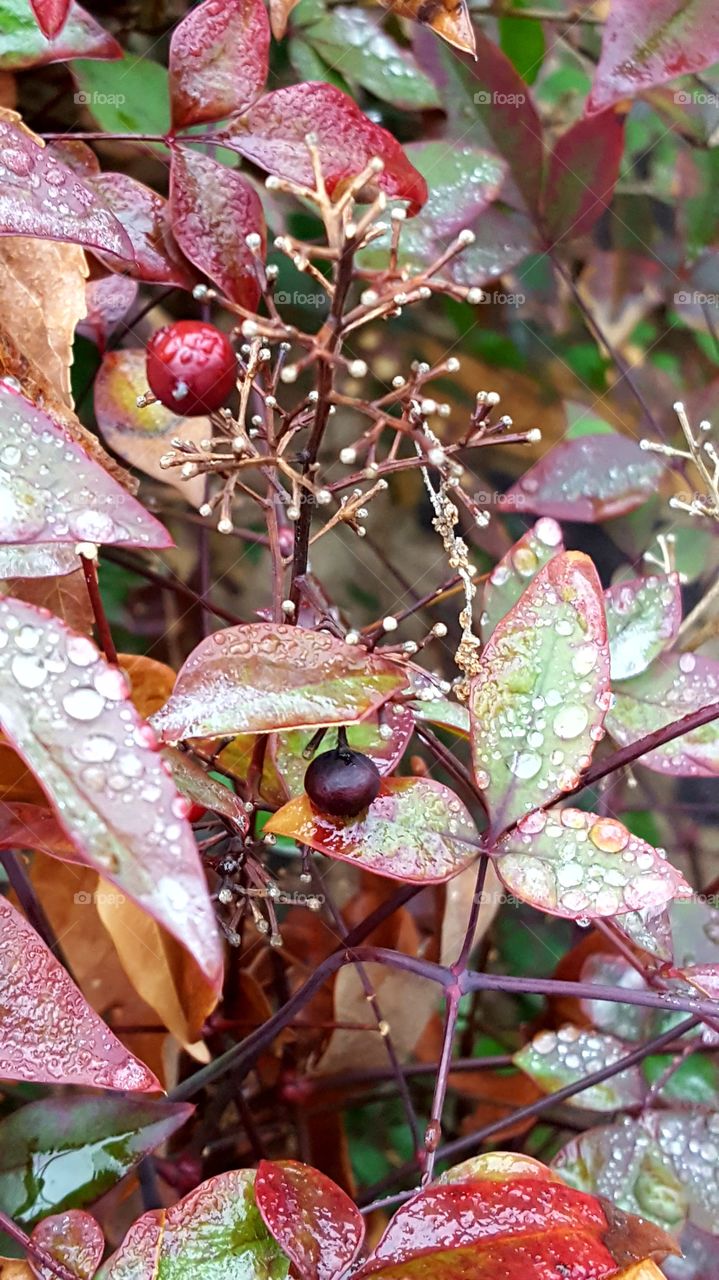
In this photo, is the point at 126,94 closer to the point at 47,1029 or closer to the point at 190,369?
the point at 190,369

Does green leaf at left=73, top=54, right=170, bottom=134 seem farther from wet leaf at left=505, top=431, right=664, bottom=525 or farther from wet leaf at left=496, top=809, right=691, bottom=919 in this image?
wet leaf at left=496, top=809, right=691, bottom=919

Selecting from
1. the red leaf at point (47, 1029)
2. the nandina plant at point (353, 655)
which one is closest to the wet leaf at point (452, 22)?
the nandina plant at point (353, 655)

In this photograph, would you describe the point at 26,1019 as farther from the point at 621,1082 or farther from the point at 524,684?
the point at 621,1082

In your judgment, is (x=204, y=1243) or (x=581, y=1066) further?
(x=581, y=1066)

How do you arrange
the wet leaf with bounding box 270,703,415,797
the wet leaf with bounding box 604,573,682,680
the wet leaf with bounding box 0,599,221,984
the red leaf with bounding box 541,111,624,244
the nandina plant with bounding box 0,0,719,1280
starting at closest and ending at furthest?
the wet leaf with bounding box 0,599,221,984 → the nandina plant with bounding box 0,0,719,1280 → the wet leaf with bounding box 270,703,415,797 → the wet leaf with bounding box 604,573,682,680 → the red leaf with bounding box 541,111,624,244

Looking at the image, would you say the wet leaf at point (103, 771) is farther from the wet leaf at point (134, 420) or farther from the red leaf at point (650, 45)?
the red leaf at point (650, 45)

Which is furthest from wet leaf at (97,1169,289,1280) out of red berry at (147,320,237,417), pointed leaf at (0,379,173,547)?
red berry at (147,320,237,417)

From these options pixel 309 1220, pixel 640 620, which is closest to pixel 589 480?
pixel 640 620

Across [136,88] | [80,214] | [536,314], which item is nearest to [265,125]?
[80,214]
